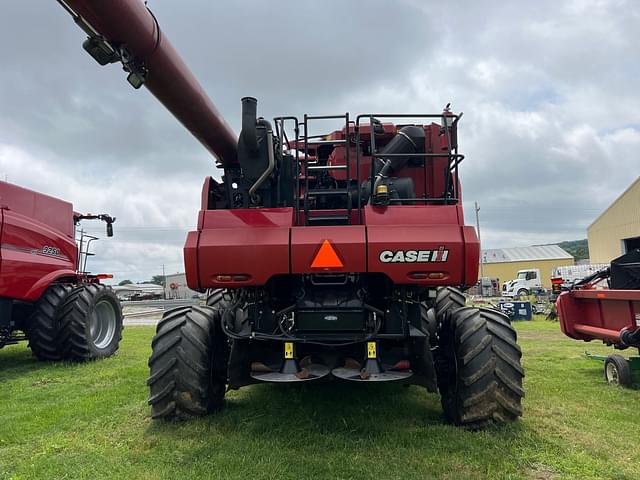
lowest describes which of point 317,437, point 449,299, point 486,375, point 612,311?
point 317,437

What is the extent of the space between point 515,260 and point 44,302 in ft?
221

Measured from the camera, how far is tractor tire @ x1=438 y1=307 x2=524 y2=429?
12.9ft

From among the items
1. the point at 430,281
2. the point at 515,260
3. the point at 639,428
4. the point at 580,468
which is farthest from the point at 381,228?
the point at 515,260

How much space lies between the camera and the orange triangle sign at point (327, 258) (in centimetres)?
381

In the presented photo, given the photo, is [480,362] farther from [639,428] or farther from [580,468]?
[639,428]

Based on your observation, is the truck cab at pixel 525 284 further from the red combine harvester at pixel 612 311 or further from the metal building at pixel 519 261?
the red combine harvester at pixel 612 311

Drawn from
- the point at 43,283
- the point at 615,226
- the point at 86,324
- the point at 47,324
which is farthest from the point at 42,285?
the point at 615,226

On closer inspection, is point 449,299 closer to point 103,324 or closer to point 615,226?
point 103,324

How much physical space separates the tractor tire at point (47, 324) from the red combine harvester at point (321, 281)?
4178 millimetres

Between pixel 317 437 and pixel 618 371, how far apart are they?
4.08 meters

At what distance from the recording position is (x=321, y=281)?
4.20 meters

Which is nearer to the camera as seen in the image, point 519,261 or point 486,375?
point 486,375

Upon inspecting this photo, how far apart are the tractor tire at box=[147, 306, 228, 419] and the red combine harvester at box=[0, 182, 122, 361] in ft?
12.9

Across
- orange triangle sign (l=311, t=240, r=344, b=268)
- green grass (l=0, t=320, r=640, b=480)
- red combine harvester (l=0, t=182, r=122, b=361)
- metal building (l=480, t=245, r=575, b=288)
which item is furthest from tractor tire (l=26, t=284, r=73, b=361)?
metal building (l=480, t=245, r=575, b=288)
